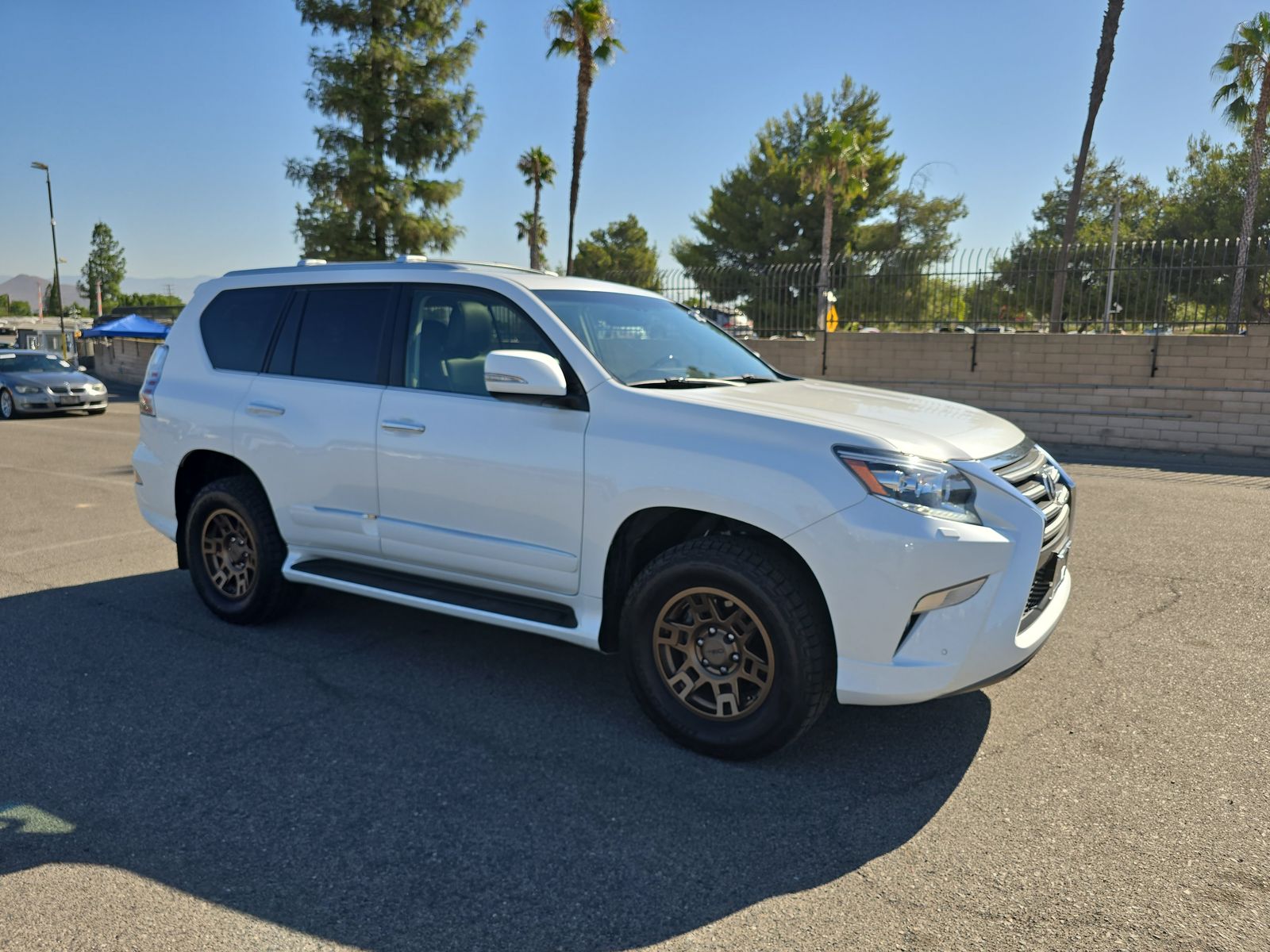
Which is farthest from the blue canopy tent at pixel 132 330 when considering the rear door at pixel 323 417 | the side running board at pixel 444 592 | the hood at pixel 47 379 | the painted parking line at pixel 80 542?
the side running board at pixel 444 592

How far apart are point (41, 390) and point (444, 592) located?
1816 centimetres

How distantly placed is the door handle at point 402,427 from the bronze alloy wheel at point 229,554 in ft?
3.89

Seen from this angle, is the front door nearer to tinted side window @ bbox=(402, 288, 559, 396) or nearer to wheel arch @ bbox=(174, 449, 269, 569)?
tinted side window @ bbox=(402, 288, 559, 396)

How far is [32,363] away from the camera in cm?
1973

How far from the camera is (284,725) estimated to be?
152 inches

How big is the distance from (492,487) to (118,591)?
10.9ft

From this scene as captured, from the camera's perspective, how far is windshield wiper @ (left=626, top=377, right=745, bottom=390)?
13.0 feet

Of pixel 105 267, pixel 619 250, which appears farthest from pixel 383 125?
pixel 105 267

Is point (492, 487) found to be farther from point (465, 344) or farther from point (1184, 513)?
point (1184, 513)

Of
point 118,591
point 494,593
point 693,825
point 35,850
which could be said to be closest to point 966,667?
point 693,825

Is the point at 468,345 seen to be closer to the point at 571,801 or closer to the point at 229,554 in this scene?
the point at 229,554

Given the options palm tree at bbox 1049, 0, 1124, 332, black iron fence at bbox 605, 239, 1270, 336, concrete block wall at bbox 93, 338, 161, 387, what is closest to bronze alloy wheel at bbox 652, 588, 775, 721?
black iron fence at bbox 605, 239, 1270, 336

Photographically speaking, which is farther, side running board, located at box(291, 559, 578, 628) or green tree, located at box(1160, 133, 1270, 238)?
green tree, located at box(1160, 133, 1270, 238)

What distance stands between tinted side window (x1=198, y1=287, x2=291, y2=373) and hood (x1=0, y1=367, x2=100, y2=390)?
53.0ft
